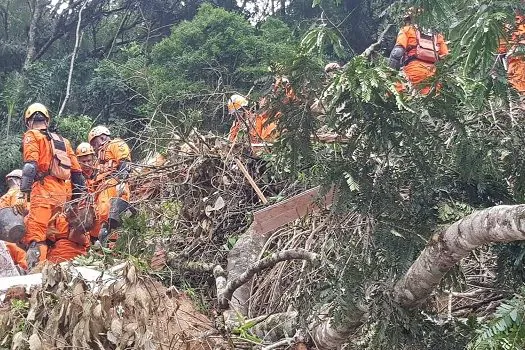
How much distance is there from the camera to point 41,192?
6.83 m

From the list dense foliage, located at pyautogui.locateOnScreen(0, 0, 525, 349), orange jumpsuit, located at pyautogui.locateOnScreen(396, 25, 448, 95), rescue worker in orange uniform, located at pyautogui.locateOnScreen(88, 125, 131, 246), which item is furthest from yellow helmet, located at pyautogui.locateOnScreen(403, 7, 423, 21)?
rescue worker in orange uniform, located at pyautogui.locateOnScreen(88, 125, 131, 246)

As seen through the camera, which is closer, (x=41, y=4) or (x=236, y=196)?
(x=236, y=196)

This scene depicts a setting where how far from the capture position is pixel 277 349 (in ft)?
11.8

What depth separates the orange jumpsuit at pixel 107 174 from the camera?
612cm

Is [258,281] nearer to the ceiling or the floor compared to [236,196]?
nearer to the floor

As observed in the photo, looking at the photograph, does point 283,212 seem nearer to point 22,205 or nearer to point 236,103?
point 236,103

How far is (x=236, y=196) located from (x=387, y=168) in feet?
7.98

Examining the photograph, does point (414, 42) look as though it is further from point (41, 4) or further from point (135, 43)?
point (41, 4)

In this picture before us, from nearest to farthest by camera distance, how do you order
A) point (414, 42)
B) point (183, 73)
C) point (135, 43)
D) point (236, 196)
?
point (236, 196) → point (414, 42) → point (183, 73) → point (135, 43)

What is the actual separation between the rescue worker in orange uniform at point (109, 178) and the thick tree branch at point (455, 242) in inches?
129

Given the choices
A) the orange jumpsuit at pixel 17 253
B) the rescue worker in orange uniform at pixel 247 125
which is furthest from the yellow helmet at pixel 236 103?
the orange jumpsuit at pixel 17 253

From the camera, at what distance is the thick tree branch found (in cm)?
217

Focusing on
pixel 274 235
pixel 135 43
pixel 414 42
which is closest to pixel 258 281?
pixel 274 235

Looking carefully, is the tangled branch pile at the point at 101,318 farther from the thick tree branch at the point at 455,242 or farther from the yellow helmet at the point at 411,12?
the yellow helmet at the point at 411,12
